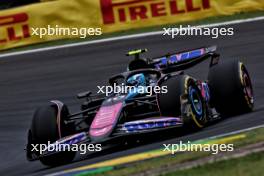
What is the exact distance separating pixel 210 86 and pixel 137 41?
22.5 ft

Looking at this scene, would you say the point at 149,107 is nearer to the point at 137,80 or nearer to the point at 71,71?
the point at 137,80

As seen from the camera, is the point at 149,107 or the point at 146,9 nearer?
the point at 149,107

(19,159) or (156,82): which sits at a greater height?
(156,82)

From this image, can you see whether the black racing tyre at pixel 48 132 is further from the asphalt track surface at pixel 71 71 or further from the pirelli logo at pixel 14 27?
the pirelli logo at pixel 14 27

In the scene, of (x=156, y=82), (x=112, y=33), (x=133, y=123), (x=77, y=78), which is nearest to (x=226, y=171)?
(x=133, y=123)

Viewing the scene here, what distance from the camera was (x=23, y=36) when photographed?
771 inches

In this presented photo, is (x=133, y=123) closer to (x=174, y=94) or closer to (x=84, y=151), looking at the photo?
(x=174, y=94)

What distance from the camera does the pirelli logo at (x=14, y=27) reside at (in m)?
19.4

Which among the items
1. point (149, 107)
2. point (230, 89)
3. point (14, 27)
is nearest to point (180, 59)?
point (230, 89)

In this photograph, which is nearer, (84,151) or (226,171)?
(226,171)

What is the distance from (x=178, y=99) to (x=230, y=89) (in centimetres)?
137

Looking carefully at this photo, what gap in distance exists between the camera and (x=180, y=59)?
39.7 ft

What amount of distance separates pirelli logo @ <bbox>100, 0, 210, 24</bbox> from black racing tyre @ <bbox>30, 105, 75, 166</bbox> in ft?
Result: 29.5

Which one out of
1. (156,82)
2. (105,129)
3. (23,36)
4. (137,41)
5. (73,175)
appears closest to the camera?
(73,175)
